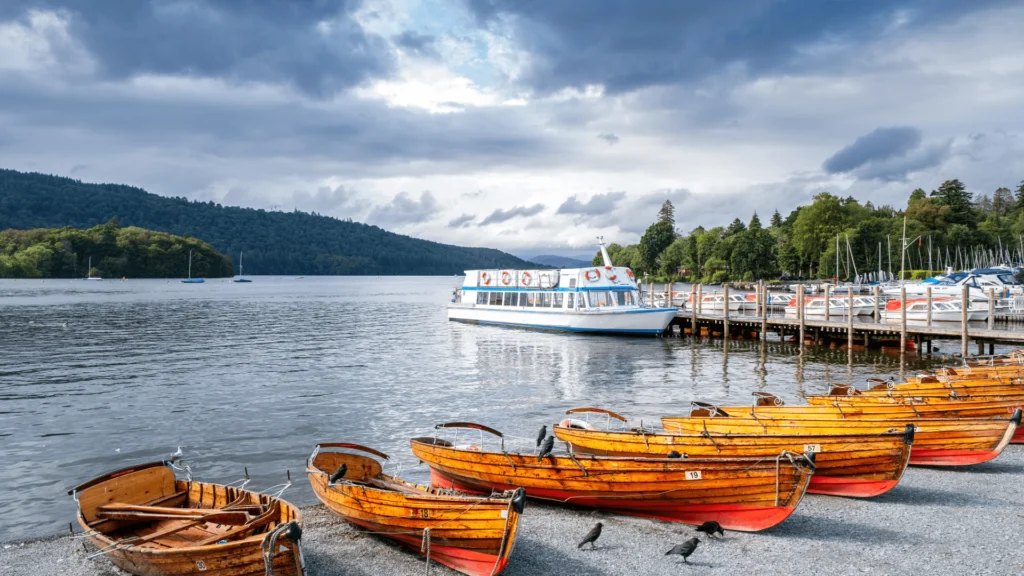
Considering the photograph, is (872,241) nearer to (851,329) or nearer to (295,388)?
(851,329)

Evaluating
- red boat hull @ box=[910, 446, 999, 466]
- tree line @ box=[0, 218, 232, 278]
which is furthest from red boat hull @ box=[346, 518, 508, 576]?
tree line @ box=[0, 218, 232, 278]

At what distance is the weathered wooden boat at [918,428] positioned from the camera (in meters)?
14.6

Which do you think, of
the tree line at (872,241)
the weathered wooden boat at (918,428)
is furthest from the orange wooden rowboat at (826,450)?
the tree line at (872,241)

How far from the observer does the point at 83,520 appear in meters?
11.0

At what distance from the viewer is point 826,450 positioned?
42.4 feet

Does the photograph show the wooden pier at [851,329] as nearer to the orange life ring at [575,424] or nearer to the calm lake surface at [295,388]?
the calm lake surface at [295,388]

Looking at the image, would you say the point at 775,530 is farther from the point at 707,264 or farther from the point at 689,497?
the point at 707,264

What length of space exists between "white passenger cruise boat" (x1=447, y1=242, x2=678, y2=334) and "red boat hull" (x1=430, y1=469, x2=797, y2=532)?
116 feet

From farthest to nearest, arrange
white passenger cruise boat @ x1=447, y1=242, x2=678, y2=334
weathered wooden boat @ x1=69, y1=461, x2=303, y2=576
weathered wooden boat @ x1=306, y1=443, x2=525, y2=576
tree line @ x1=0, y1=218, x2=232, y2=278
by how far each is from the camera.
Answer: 1. tree line @ x1=0, y1=218, x2=232, y2=278
2. white passenger cruise boat @ x1=447, y1=242, x2=678, y2=334
3. weathered wooden boat @ x1=306, y1=443, x2=525, y2=576
4. weathered wooden boat @ x1=69, y1=461, x2=303, y2=576

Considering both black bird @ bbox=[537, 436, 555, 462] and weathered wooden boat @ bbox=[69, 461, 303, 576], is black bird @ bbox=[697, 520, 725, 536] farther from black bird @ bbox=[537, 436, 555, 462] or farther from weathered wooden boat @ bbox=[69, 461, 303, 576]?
weathered wooden boat @ bbox=[69, 461, 303, 576]

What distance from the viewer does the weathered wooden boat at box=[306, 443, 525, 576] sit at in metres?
9.79

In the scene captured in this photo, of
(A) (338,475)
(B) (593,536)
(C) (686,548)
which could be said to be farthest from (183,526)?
(C) (686,548)

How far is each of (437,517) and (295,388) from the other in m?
20.5

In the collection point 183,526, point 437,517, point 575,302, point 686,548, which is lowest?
point 686,548
